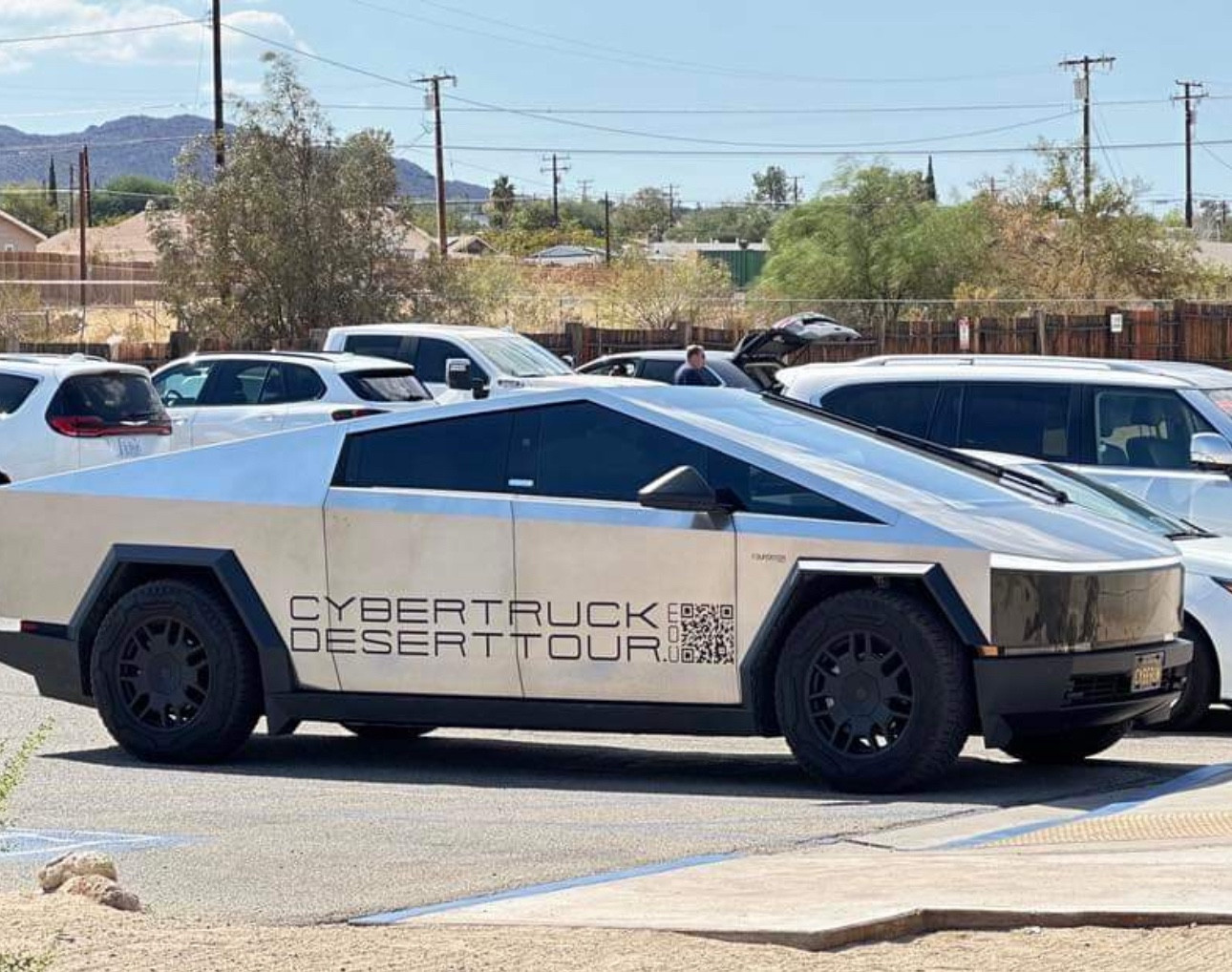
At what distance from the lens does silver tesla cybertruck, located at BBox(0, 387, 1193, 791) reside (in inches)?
368

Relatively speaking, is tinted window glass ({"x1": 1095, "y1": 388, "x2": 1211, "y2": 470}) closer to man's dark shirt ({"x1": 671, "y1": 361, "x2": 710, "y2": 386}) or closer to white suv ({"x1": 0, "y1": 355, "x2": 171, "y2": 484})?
man's dark shirt ({"x1": 671, "y1": 361, "x2": 710, "y2": 386})

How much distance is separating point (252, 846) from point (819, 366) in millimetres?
7104

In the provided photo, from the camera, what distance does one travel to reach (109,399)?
2127 centimetres

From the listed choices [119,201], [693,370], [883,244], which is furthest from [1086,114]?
[119,201]

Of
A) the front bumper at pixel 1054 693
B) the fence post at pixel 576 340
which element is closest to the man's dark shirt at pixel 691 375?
the front bumper at pixel 1054 693

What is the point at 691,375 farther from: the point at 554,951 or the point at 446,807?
the point at 554,951

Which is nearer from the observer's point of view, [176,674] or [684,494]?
[684,494]

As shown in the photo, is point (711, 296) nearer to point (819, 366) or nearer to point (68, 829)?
A: point (819, 366)

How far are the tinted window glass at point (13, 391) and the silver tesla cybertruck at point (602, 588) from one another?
405 inches

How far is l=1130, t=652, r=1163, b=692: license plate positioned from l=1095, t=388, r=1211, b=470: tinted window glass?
4.37m

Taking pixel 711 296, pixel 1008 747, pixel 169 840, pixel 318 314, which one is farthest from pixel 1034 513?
pixel 711 296

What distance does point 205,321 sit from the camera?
151 ft

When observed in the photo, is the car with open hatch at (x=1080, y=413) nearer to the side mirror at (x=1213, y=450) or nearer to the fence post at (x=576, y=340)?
the side mirror at (x=1213, y=450)

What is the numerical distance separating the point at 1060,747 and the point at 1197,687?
68.6 inches
